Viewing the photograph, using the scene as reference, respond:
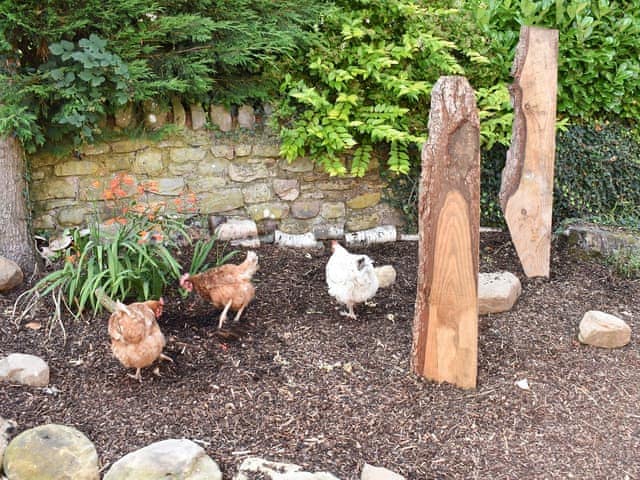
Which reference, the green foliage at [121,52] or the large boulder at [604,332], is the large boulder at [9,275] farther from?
the large boulder at [604,332]

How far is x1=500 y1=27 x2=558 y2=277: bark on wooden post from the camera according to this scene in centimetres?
484

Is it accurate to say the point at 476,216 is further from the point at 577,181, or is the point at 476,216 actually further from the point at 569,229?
Result: the point at 577,181

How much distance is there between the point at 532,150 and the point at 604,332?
1531mm

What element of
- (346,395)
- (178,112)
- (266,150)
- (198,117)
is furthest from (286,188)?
(346,395)

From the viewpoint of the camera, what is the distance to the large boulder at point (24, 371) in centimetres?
352

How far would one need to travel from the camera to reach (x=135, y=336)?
338 cm

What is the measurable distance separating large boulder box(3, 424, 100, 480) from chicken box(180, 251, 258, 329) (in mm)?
1259

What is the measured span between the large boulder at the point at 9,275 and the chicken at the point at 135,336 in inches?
57.5

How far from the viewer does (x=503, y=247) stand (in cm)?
569

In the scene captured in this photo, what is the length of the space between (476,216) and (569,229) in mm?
2567

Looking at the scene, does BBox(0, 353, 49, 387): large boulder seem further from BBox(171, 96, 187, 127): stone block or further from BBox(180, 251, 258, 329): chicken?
BBox(171, 96, 187, 127): stone block

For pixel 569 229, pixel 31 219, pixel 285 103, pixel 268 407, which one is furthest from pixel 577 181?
pixel 31 219

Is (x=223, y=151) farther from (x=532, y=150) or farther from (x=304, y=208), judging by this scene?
(x=532, y=150)

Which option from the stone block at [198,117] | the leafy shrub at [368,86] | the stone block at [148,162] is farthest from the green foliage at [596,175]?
the stone block at [148,162]
